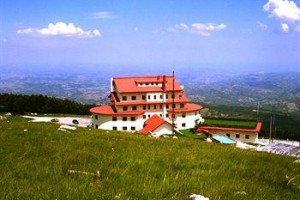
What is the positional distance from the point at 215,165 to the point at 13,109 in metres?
107

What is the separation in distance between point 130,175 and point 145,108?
83434 mm

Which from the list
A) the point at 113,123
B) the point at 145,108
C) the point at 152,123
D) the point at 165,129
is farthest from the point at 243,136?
the point at 113,123

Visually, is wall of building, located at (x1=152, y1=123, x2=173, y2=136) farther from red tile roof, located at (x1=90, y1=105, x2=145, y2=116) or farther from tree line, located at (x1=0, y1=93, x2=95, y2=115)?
tree line, located at (x1=0, y1=93, x2=95, y2=115)

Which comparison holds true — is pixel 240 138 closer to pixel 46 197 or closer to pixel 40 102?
pixel 40 102

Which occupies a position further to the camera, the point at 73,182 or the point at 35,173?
the point at 35,173

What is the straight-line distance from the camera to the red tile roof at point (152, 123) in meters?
81.8

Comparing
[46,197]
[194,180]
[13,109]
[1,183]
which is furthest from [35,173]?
[13,109]

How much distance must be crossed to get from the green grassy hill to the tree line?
338ft

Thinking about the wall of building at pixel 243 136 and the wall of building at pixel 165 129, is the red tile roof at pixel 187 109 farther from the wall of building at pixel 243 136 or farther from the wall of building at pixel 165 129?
the wall of building at pixel 243 136

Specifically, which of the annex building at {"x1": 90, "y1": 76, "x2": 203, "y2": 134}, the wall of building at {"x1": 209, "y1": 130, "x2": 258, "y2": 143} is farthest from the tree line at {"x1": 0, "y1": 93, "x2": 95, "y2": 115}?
the wall of building at {"x1": 209, "y1": 130, "x2": 258, "y2": 143}

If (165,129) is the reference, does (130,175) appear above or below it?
above

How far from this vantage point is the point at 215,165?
35.2ft

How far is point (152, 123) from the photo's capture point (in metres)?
85.4

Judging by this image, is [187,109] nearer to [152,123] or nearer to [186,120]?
[186,120]
